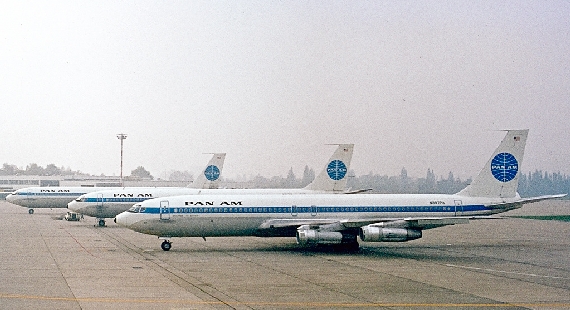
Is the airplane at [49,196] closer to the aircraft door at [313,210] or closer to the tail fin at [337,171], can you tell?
the tail fin at [337,171]

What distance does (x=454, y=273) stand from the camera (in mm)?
30500

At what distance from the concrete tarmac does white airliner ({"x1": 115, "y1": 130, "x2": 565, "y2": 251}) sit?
133cm

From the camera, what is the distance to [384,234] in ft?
123

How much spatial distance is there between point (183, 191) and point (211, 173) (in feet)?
49.7

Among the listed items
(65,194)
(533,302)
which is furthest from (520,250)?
(65,194)

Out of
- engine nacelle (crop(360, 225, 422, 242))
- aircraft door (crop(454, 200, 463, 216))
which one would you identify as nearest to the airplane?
engine nacelle (crop(360, 225, 422, 242))

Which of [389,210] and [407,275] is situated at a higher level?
[389,210]

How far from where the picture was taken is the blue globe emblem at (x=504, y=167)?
43312 millimetres

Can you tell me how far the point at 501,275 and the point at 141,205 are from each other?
21923 millimetres

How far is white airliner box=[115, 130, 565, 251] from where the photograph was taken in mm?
38656

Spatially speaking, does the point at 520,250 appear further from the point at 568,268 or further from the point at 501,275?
the point at 501,275

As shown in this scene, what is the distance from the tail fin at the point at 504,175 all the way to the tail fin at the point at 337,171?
15.9 meters

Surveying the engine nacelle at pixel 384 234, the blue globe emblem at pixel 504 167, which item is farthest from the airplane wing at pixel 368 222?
the blue globe emblem at pixel 504 167

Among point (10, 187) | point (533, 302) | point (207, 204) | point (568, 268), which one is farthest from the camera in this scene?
point (10, 187)
